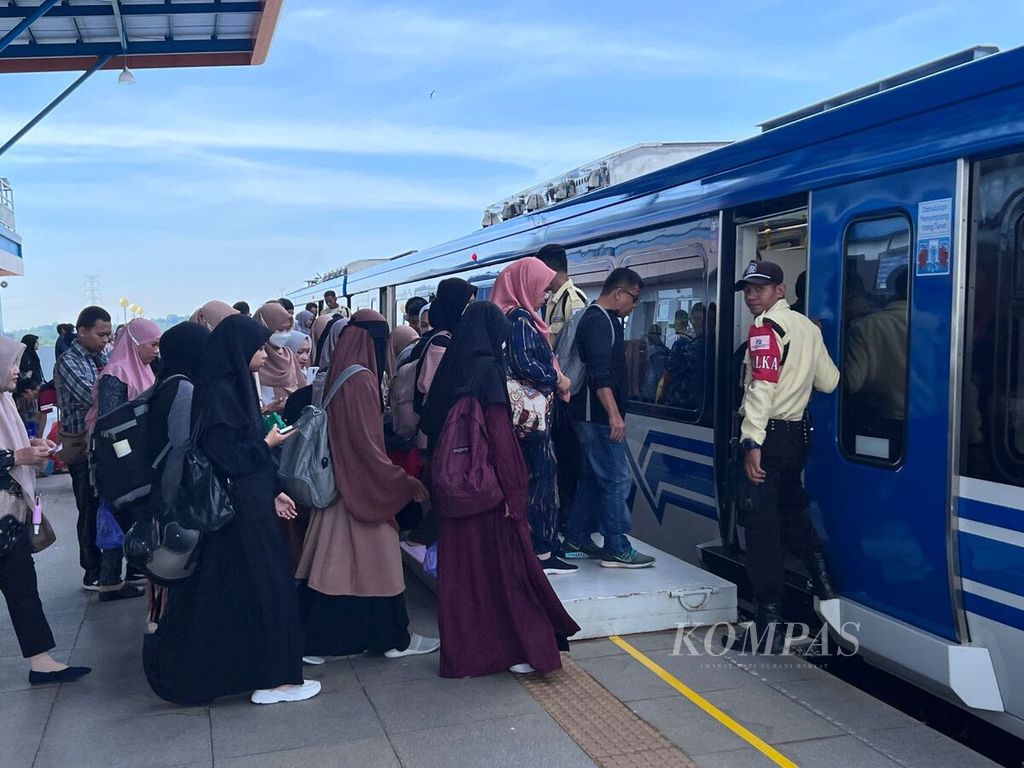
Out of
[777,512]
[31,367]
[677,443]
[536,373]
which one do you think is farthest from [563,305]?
[31,367]

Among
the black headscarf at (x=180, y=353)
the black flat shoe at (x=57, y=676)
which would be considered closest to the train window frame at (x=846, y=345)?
the black headscarf at (x=180, y=353)

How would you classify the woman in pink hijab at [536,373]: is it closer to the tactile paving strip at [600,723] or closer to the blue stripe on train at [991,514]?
the tactile paving strip at [600,723]

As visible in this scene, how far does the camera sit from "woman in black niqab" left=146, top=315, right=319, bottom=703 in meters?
4.02

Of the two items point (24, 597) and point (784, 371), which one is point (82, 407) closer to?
point (24, 597)

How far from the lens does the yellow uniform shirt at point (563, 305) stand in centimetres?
627

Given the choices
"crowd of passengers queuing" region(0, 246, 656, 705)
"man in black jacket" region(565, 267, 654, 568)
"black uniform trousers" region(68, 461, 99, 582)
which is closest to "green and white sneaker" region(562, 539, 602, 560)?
"man in black jacket" region(565, 267, 654, 568)

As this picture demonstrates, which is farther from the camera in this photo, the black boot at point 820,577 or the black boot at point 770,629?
the black boot at point 770,629

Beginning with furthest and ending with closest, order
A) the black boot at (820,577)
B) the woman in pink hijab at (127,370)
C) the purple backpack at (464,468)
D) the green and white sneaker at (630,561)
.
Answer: the woman in pink hijab at (127,370) → the green and white sneaker at (630,561) → the black boot at (820,577) → the purple backpack at (464,468)

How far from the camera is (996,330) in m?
3.68

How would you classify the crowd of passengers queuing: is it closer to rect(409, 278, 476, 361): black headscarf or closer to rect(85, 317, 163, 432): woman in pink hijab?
rect(409, 278, 476, 361): black headscarf

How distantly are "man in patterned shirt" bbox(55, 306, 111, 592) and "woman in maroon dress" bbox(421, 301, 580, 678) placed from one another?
263 cm

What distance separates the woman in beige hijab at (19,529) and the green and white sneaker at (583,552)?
2677 mm

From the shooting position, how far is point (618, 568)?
5430 millimetres

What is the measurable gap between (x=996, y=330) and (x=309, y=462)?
117 inches
